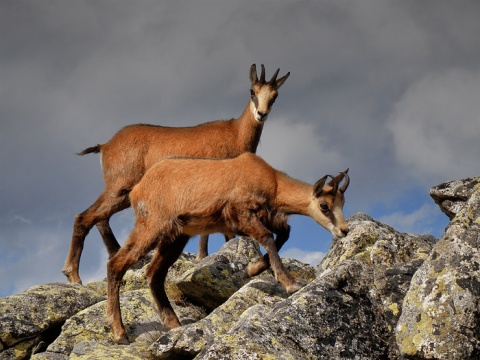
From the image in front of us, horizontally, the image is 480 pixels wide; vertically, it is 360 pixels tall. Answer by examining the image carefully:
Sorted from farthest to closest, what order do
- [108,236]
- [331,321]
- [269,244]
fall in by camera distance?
[108,236] < [269,244] < [331,321]

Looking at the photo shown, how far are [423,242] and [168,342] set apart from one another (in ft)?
15.9

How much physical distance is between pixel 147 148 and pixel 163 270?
16.4 feet

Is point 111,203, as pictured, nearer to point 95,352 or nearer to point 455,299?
point 95,352

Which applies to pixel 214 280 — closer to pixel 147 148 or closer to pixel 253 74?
pixel 147 148

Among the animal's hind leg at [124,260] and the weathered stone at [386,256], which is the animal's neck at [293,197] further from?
the animal's hind leg at [124,260]

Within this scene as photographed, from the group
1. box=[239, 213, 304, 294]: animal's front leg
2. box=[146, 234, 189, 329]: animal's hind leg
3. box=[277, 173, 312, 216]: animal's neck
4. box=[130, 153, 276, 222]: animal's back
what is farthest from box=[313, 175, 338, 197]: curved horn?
box=[146, 234, 189, 329]: animal's hind leg

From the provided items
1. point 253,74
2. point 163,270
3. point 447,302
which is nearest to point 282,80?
point 253,74

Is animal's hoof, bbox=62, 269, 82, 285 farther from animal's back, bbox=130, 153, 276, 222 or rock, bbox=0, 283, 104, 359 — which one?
animal's back, bbox=130, 153, 276, 222

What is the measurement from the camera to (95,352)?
965cm

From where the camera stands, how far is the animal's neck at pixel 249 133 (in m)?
16.8

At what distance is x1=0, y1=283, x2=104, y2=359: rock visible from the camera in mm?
12383

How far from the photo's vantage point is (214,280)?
41.3ft

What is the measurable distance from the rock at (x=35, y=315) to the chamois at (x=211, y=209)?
175cm

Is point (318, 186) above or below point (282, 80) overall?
below
